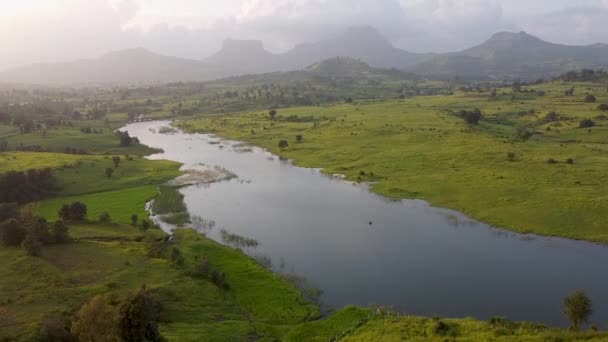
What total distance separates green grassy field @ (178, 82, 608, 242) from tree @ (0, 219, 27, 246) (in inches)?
2546

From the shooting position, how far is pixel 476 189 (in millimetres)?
91188

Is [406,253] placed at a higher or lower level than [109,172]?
lower

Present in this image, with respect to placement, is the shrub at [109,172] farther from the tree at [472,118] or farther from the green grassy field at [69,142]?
the tree at [472,118]

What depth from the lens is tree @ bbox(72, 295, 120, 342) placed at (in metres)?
36.8

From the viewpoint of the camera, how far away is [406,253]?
2549 inches

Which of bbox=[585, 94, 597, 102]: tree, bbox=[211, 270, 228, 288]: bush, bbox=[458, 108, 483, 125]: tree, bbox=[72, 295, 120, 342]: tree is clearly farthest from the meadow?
bbox=[585, 94, 597, 102]: tree

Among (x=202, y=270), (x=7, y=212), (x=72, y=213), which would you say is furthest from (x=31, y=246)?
(x=202, y=270)

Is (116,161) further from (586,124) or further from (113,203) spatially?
(586,124)

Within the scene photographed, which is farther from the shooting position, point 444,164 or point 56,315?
point 444,164

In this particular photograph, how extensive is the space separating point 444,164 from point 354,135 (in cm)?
4484

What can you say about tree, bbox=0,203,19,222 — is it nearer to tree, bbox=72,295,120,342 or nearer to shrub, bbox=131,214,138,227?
shrub, bbox=131,214,138,227

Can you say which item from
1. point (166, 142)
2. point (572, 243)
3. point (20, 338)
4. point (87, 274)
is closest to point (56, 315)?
point (20, 338)

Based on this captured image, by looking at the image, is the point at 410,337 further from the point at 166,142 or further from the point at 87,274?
the point at 166,142

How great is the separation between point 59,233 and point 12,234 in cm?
565
